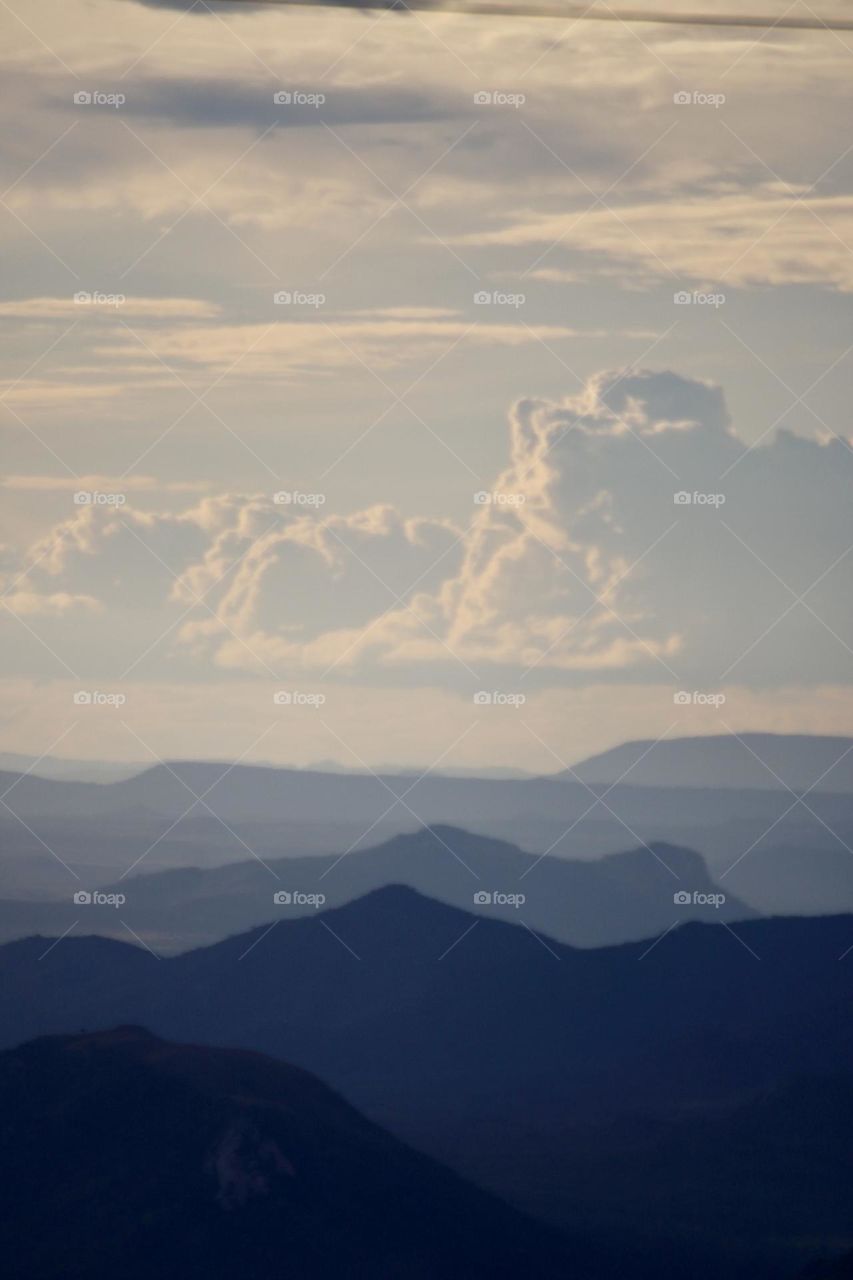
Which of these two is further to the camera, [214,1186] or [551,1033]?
[551,1033]

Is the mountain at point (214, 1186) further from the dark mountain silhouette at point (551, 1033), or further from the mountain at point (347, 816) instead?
the mountain at point (347, 816)

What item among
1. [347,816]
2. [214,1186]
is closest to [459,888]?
[347,816]

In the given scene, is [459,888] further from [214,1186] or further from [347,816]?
[214,1186]

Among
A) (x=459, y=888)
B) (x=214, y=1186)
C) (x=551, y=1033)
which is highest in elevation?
(x=459, y=888)

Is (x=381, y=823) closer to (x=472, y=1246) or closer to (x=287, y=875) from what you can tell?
(x=287, y=875)

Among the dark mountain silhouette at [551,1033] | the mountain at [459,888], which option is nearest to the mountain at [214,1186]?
the dark mountain silhouette at [551,1033]

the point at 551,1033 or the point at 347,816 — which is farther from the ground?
the point at 347,816
